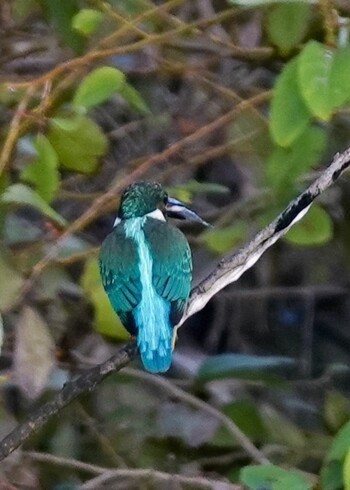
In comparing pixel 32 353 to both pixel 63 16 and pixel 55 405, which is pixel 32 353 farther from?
pixel 63 16

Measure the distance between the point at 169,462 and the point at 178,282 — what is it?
0.72 meters

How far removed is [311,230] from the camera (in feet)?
6.45

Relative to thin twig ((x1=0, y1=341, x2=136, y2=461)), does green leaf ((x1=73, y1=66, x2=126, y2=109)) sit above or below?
above

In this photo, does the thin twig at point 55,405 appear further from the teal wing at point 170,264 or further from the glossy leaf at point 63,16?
the glossy leaf at point 63,16

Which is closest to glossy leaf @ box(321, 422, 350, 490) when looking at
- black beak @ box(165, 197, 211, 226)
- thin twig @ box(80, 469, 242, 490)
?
thin twig @ box(80, 469, 242, 490)

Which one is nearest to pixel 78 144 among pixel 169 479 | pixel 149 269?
pixel 149 269

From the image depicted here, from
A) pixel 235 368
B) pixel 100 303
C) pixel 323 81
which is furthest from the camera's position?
pixel 235 368

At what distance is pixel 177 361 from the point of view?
9.28 ft

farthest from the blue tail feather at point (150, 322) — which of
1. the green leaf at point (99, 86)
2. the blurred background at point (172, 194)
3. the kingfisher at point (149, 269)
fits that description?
the green leaf at point (99, 86)

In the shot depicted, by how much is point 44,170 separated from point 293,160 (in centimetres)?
42

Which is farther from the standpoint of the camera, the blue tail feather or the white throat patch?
the white throat patch

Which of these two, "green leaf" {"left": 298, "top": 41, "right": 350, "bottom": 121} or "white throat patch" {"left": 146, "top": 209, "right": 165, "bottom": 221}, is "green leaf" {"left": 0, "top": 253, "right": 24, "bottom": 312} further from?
"green leaf" {"left": 298, "top": 41, "right": 350, "bottom": 121}

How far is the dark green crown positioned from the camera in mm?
1926

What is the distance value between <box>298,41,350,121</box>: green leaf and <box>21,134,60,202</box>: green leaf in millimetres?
391
